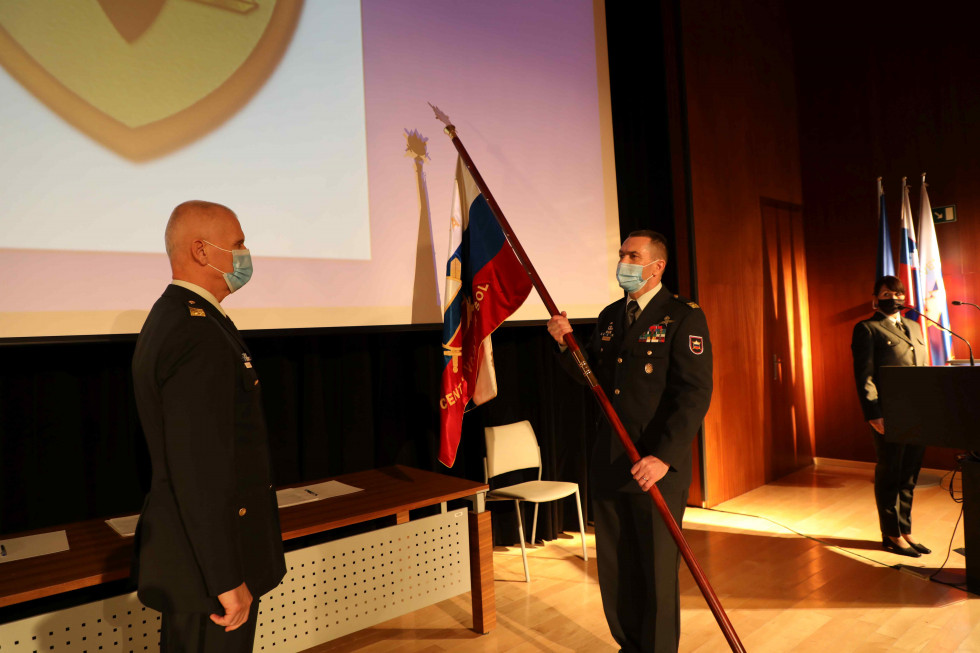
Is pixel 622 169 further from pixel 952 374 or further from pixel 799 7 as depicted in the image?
pixel 799 7

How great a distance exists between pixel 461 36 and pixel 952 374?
9.45 ft

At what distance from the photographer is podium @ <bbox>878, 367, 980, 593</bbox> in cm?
278

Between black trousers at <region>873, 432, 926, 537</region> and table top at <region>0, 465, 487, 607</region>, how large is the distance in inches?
96.0

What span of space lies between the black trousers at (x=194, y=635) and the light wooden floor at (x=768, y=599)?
1.43m

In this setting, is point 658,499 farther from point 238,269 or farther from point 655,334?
point 238,269

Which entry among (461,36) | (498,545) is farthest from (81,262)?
(498,545)

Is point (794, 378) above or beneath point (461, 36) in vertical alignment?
beneath

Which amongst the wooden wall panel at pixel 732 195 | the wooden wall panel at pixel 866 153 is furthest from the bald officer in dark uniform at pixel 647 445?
the wooden wall panel at pixel 866 153

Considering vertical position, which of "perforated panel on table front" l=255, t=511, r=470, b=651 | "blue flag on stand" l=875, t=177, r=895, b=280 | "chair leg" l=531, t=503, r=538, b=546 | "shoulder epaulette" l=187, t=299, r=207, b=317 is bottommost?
"chair leg" l=531, t=503, r=538, b=546

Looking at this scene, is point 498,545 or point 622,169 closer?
point 498,545

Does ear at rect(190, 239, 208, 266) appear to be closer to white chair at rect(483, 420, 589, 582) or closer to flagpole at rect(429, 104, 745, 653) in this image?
flagpole at rect(429, 104, 745, 653)

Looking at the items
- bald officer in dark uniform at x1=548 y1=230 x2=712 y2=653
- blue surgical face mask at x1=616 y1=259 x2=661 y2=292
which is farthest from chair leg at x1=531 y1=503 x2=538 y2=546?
blue surgical face mask at x1=616 y1=259 x2=661 y2=292

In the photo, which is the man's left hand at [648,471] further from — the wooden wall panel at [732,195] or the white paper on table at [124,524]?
the wooden wall panel at [732,195]

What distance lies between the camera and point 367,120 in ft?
10.5
